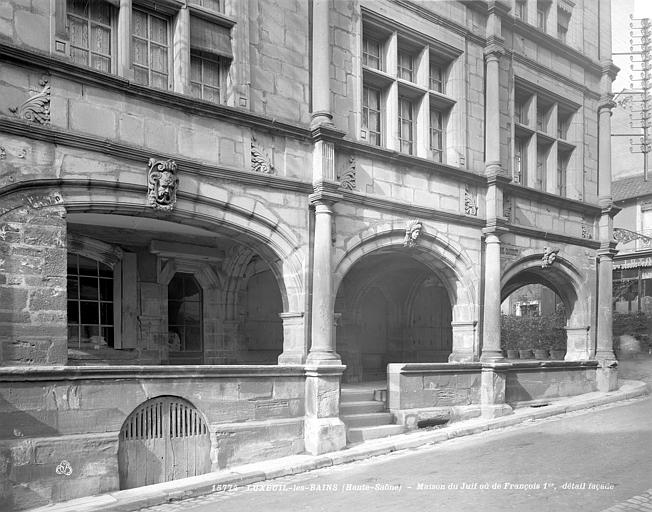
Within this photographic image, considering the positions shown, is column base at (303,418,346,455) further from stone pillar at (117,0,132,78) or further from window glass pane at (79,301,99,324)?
stone pillar at (117,0,132,78)

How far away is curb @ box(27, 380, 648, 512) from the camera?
662 centimetres

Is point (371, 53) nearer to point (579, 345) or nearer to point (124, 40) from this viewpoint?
point (124, 40)

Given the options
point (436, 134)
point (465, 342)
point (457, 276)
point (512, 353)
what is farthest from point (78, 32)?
point (512, 353)

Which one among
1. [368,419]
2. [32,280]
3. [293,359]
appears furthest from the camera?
[368,419]

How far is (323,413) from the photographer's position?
347 inches

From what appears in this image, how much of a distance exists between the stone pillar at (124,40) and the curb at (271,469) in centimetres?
475

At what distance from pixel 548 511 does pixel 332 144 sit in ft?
18.4

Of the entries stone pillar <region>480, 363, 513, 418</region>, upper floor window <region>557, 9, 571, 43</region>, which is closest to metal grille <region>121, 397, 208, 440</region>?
stone pillar <region>480, 363, 513, 418</region>

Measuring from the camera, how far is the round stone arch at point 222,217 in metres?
7.32

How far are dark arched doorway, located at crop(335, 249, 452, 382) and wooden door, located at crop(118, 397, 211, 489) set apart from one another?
22.3ft

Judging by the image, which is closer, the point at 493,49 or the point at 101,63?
the point at 101,63

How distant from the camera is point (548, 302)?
2761 cm

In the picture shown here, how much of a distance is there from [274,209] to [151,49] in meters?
2.58

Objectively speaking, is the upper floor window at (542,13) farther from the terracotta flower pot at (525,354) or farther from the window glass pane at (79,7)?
the terracotta flower pot at (525,354)
